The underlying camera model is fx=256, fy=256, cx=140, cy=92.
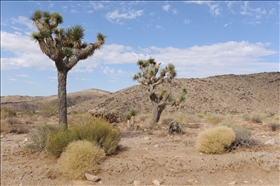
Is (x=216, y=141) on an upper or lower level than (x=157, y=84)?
lower

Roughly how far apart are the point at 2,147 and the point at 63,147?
3.77 m

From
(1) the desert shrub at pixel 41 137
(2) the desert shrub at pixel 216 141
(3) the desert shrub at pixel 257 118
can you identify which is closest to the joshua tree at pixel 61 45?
(1) the desert shrub at pixel 41 137

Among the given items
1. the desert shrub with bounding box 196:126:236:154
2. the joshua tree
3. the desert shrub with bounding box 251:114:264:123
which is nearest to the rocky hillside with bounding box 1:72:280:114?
the desert shrub with bounding box 251:114:264:123

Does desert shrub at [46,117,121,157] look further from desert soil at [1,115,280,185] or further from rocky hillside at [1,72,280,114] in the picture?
rocky hillside at [1,72,280,114]

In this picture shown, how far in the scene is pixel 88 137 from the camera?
7.98m

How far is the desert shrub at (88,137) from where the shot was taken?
7.95 meters

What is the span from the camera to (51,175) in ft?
22.7

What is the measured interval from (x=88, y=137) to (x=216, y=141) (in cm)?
410

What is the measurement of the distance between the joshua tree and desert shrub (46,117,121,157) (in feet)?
8.65

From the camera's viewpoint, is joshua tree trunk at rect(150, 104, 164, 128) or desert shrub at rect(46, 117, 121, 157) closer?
desert shrub at rect(46, 117, 121, 157)

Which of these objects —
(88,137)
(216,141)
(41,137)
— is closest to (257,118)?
(216,141)

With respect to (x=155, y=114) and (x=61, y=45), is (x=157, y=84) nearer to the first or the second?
(x=155, y=114)

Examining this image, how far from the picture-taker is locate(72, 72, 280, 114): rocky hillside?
39.1m

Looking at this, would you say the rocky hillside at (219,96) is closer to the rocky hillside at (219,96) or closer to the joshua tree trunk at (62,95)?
the rocky hillside at (219,96)
